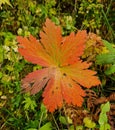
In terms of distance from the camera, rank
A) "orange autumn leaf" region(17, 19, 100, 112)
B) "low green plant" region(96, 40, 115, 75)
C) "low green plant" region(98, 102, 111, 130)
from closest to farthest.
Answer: "orange autumn leaf" region(17, 19, 100, 112) < "low green plant" region(98, 102, 111, 130) < "low green plant" region(96, 40, 115, 75)

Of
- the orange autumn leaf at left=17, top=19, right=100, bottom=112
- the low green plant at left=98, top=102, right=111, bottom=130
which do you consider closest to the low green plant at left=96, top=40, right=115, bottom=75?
the low green plant at left=98, top=102, right=111, bottom=130

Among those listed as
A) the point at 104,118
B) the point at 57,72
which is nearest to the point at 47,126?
the point at 104,118

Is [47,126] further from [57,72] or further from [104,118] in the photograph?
[57,72]

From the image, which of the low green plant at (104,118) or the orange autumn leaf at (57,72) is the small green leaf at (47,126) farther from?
the orange autumn leaf at (57,72)

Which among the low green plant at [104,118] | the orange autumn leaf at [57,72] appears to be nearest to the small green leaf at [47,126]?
the low green plant at [104,118]

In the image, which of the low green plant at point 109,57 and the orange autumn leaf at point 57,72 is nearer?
the orange autumn leaf at point 57,72

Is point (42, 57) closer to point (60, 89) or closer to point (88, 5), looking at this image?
point (60, 89)

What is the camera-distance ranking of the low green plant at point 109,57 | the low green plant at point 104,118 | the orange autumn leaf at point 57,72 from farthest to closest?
the low green plant at point 109,57
the low green plant at point 104,118
the orange autumn leaf at point 57,72

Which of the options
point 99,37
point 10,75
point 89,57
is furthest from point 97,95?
point 10,75

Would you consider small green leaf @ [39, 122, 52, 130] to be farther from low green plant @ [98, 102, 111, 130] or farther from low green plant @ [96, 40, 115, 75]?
low green plant @ [96, 40, 115, 75]

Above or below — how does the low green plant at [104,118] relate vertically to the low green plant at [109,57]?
below
